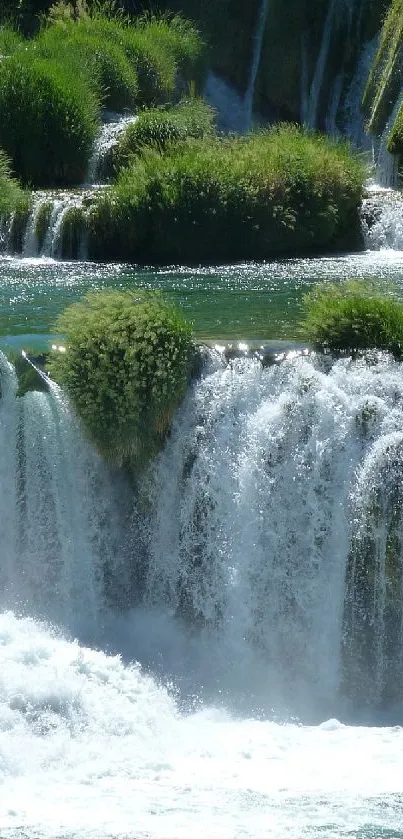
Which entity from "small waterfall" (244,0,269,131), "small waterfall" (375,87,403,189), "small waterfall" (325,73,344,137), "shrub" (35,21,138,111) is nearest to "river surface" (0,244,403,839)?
"small waterfall" (375,87,403,189)

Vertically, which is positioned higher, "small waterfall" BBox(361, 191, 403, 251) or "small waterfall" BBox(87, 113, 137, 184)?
"small waterfall" BBox(87, 113, 137, 184)

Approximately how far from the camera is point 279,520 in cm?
979

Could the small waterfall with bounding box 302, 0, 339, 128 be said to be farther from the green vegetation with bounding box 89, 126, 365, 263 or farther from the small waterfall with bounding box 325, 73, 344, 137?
the green vegetation with bounding box 89, 126, 365, 263

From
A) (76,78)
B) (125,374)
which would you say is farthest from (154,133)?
(125,374)

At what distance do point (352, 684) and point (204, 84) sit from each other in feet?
52.3

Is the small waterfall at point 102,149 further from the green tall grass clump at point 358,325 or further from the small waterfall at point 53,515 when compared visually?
the small waterfall at point 53,515

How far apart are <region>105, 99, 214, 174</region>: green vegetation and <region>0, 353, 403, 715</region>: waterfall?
29.5 ft

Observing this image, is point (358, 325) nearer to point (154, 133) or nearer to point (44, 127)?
point (154, 133)

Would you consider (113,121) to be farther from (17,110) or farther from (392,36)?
(392,36)

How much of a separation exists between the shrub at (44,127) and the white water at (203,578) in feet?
29.6

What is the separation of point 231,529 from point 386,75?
39.3 ft

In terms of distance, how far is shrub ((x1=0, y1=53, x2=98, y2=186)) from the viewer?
18.6 metres

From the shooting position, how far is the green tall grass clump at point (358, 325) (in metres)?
10.3

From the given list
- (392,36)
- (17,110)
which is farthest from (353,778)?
(392,36)
